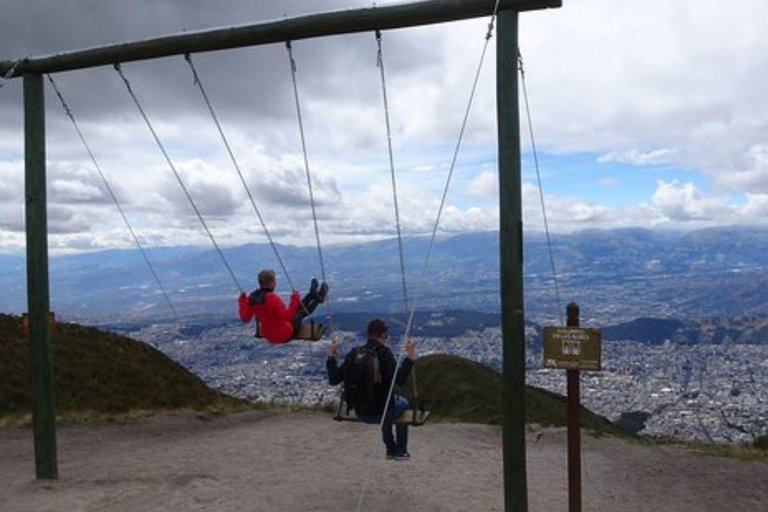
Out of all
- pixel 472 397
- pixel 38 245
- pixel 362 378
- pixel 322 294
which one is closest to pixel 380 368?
pixel 362 378

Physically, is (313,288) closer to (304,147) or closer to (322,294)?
(322,294)

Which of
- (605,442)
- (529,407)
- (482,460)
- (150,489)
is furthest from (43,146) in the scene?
(529,407)

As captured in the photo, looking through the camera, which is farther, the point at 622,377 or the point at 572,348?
the point at 622,377

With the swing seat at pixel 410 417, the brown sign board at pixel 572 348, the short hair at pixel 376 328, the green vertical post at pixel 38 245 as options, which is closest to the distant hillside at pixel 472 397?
the swing seat at pixel 410 417

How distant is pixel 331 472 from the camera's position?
32.8 feet

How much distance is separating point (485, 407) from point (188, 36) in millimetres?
11620

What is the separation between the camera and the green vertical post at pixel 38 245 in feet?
28.6

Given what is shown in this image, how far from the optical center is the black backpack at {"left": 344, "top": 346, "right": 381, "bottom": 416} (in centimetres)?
714

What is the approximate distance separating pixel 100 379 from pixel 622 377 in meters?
59.7

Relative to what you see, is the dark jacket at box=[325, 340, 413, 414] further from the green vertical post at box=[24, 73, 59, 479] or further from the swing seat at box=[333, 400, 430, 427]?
the green vertical post at box=[24, 73, 59, 479]

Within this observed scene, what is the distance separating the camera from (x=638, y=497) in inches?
363

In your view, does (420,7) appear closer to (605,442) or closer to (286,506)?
(286,506)

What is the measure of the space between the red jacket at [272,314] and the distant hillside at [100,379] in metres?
9.27

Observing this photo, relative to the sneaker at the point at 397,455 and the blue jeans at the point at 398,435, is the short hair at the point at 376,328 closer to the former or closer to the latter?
the blue jeans at the point at 398,435
